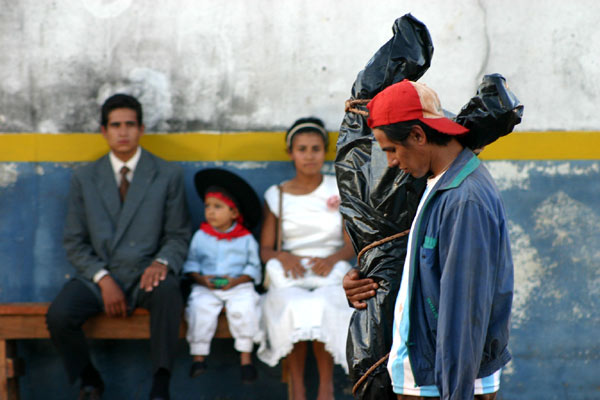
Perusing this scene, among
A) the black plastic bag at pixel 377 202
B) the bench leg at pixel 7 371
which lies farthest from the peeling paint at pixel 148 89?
the black plastic bag at pixel 377 202

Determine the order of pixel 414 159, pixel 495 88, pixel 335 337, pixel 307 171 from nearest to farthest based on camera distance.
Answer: pixel 414 159 → pixel 495 88 → pixel 335 337 → pixel 307 171

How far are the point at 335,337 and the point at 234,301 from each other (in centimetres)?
68

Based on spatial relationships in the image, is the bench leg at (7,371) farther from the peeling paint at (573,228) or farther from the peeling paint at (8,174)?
the peeling paint at (573,228)

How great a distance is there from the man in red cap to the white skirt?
7.35 feet

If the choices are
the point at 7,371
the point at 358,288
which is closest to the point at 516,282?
the point at 358,288

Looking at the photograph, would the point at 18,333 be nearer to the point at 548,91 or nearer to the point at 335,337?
the point at 335,337

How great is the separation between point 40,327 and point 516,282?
319 cm

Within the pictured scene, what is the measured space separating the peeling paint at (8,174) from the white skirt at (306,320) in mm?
2013

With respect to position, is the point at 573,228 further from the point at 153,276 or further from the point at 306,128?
the point at 153,276

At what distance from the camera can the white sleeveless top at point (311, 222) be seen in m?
5.21

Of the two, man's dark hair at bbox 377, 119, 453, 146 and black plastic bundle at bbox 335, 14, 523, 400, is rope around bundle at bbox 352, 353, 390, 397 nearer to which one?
black plastic bundle at bbox 335, 14, 523, 400

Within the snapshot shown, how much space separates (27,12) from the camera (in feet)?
17.5

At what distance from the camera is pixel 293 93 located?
5.38 m

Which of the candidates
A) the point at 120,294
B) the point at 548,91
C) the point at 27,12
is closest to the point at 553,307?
the point at 548,91
